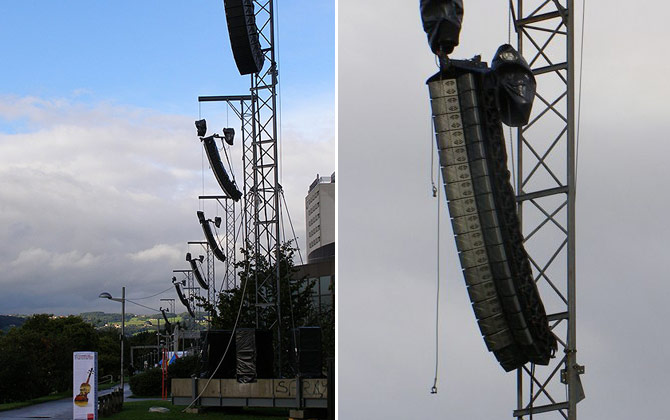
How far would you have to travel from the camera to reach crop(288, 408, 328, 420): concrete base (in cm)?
2705

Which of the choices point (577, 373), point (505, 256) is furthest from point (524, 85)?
point (577, 373)

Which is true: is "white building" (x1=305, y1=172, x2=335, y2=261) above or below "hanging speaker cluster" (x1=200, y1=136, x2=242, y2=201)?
above

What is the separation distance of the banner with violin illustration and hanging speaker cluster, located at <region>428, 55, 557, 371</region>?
51.7 feet

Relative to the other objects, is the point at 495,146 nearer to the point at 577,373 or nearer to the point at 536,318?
the point at 536,318

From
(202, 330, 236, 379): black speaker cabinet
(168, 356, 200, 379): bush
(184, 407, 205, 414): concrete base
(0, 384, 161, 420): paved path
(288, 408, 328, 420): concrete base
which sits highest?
(202, 330, 236, 379): black speaker cabinet

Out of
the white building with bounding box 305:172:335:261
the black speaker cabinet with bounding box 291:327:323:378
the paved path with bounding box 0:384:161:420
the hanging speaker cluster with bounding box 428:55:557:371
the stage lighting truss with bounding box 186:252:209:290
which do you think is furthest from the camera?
the white building with bounding box 305:172:335:261

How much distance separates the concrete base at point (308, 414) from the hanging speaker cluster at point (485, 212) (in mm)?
15187

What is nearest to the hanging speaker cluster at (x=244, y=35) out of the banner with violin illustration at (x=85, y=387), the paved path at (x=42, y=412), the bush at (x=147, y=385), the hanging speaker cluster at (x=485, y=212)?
the banner with violin illustration at (x=85, y=387)

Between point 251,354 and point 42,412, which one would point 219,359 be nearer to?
point 251,354

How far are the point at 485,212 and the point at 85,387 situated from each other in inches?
650

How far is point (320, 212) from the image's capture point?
442ft

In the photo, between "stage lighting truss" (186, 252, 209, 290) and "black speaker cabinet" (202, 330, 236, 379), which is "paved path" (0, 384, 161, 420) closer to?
"black speaker cabinet" (202, 330, 236, 379)

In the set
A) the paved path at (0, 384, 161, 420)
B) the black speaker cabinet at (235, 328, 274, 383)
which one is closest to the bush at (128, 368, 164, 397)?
the paved path at (0, 384, 161, 420)

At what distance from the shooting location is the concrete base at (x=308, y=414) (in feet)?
88.7
